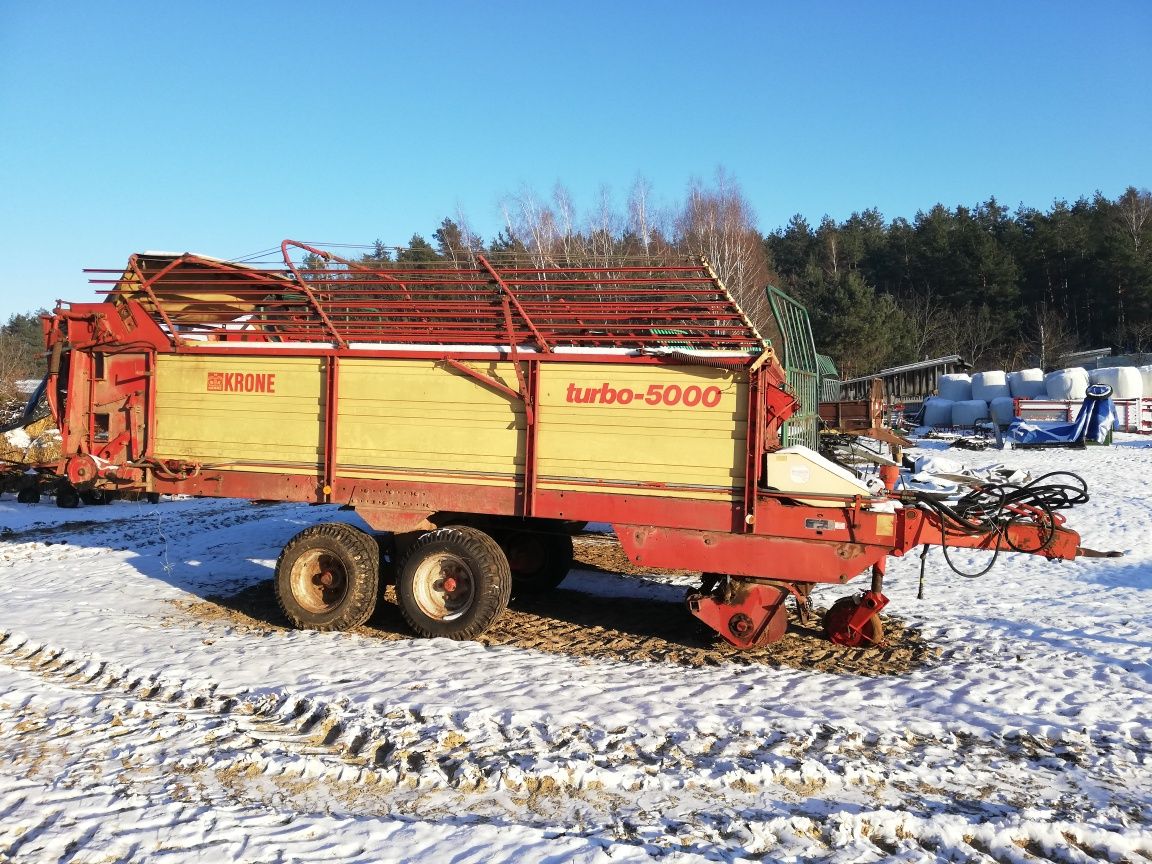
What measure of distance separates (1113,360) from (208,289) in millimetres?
45964

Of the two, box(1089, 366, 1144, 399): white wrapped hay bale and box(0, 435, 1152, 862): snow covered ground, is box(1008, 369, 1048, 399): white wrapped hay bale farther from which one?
box(0, 435, 1152, 862): snow covered ground

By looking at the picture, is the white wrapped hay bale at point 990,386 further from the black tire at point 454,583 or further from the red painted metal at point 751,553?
the black tire at point 454,583

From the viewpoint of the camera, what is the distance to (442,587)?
7.20m

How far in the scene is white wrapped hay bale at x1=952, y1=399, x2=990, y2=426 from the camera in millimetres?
30594

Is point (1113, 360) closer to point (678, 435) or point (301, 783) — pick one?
point (678, 435)

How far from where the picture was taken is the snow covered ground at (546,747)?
3787 mm

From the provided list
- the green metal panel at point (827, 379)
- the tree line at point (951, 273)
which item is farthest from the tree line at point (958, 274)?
the green metal panel at point (827, 379)

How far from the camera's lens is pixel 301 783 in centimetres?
436

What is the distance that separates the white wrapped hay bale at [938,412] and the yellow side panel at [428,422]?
28795mm

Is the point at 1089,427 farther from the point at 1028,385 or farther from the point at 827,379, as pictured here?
the point at 827,379

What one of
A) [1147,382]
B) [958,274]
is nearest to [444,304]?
[1147,382]

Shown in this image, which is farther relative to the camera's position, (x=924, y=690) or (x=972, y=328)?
(x=972, y=328)

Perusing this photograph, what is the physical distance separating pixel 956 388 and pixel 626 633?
30008 mm

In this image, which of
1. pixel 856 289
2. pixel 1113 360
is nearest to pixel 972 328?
pixel 1113 360
